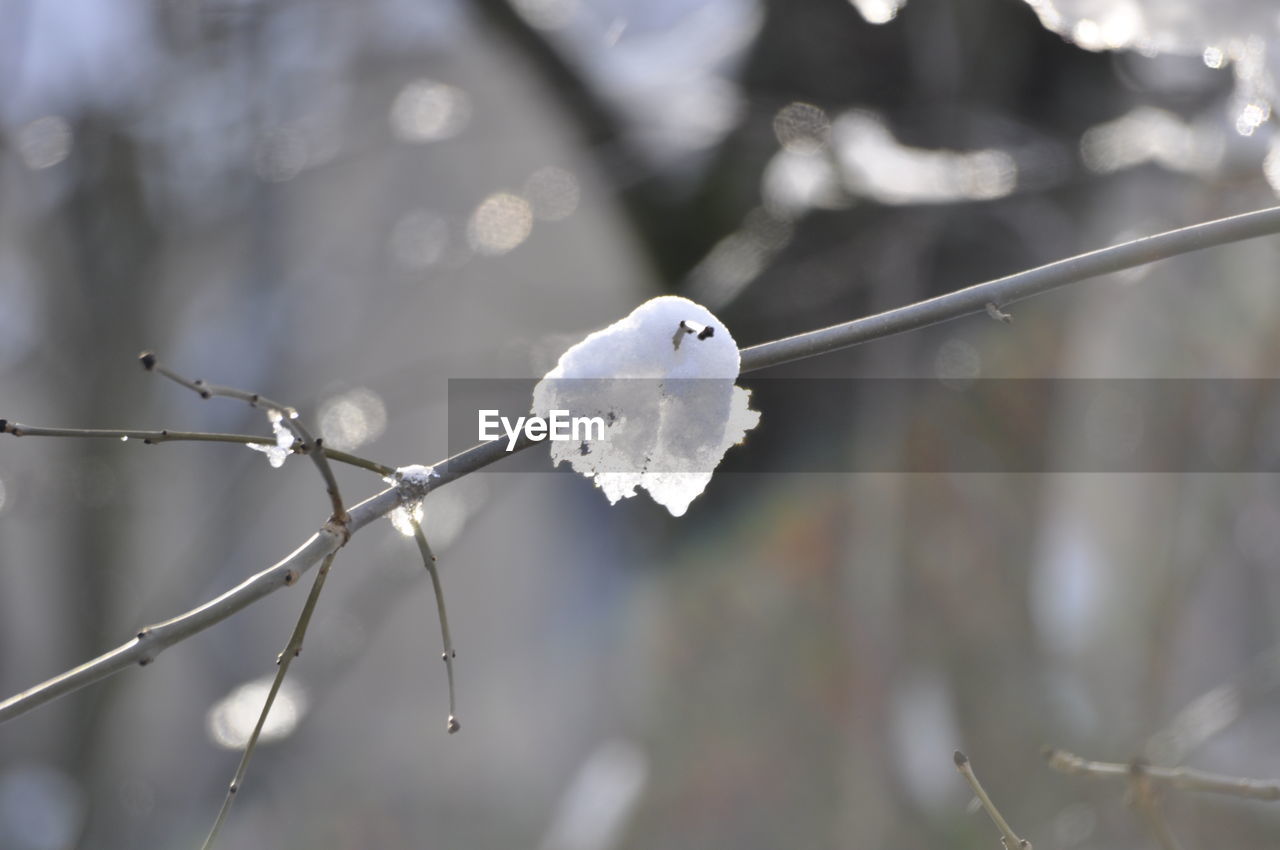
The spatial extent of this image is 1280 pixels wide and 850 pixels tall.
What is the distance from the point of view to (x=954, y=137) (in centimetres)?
297

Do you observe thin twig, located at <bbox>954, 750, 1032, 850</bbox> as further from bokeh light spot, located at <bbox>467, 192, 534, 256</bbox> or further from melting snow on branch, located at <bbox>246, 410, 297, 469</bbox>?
bokeh light spot, located at <bbox>467, 192, 534, 256</bbox>

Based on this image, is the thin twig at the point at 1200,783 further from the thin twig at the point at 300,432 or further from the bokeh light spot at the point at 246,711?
the bokeh light spot at the point at 246,711

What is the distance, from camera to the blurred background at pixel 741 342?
2.92 m

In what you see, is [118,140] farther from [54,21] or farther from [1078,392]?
[1078,392]

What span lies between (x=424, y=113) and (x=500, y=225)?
962 mm

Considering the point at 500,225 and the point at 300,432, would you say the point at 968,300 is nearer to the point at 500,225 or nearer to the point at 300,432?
the point at 300,432

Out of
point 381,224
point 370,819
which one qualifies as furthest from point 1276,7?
point 370,819

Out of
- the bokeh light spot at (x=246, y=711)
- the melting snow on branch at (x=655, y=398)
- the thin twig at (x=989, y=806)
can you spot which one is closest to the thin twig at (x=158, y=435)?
the melting snow on branch at (x=655, y=398)

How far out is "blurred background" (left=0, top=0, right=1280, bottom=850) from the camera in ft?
9.59

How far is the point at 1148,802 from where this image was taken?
0.76m

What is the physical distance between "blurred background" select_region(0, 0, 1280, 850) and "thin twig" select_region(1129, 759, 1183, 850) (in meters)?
1.80

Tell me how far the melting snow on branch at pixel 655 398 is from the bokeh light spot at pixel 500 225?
10.0 feet

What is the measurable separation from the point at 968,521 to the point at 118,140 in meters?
3.66

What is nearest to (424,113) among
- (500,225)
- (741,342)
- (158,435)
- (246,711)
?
(500,225)
